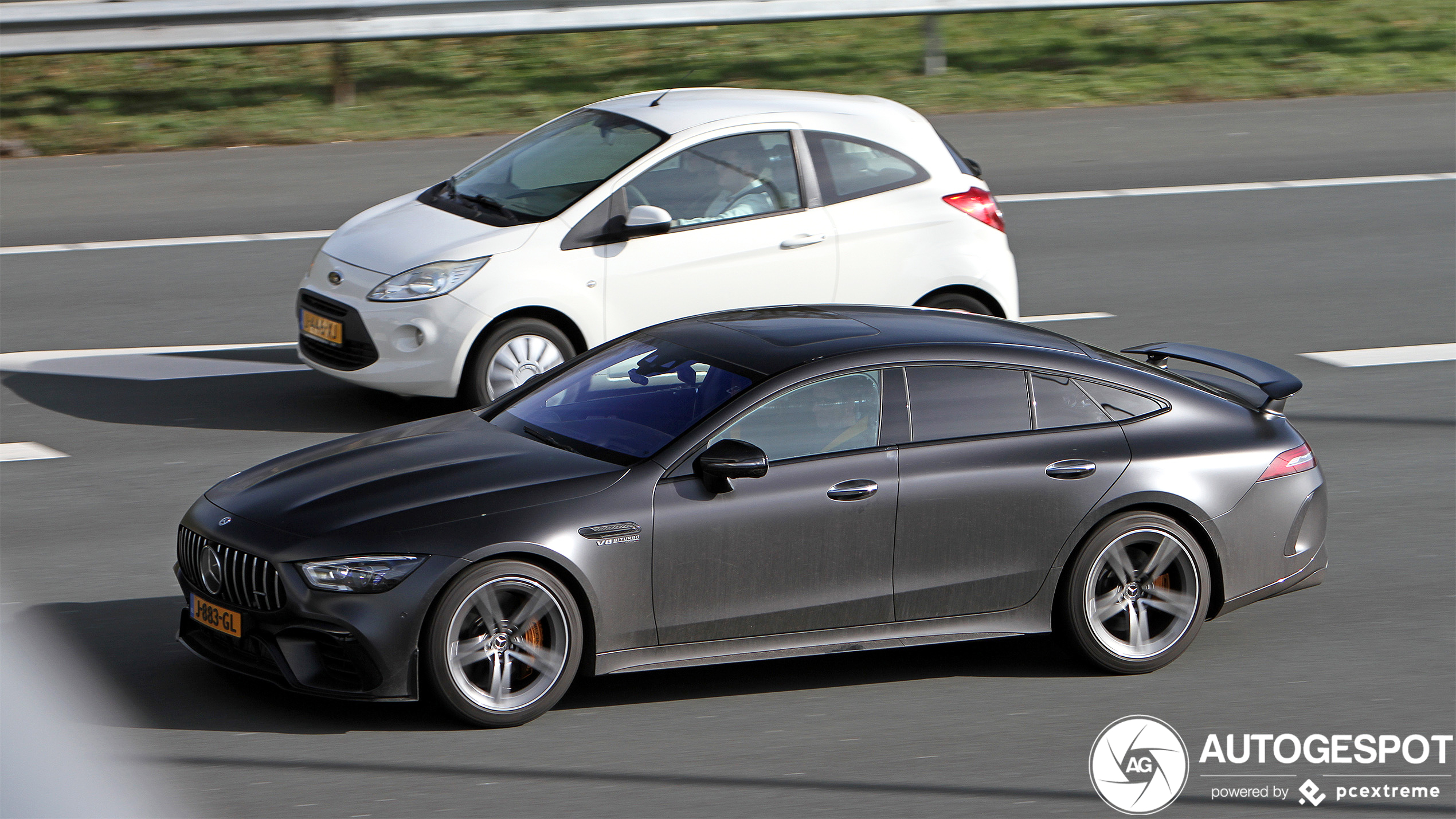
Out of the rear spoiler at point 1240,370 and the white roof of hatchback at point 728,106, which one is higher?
the white roof of hatchback at point 728,106

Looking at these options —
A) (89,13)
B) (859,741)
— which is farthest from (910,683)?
(89,13)

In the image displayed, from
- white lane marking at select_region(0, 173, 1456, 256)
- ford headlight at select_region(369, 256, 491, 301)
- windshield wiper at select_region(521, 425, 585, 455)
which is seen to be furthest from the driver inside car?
white lane marking at select_region(0, 173, 1456, 256)

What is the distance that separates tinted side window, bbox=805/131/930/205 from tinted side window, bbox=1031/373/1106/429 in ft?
11.9

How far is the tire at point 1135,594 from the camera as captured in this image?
255 inches

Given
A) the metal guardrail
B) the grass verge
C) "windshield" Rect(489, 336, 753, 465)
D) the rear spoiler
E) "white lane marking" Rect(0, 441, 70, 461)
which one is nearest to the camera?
"windshield" Rect(489, 336, 753, 465)

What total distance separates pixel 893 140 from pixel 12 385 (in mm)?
5499

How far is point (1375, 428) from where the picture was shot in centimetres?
977

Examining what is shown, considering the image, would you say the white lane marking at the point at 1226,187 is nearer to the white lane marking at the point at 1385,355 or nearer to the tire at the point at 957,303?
the white lane marking at the point at 1385,355

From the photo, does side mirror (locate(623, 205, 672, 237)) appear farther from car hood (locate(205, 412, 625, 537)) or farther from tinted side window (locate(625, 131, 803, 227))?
car hood (locate(205, 412, 625, 537))

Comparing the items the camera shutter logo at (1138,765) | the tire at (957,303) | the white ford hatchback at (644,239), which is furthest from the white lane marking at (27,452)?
the camera shutter logo at (1138,765)

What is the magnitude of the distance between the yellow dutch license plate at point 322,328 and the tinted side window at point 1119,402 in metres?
4.54

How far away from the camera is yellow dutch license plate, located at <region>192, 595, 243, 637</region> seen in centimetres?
584

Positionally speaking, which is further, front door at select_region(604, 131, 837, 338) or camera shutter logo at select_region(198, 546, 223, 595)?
front door at select_region(604, 131, 837, 338)

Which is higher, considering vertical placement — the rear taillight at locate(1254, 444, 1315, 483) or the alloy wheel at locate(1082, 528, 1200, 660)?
the rear taillight at locate(1254, 444, 1315, 483)
